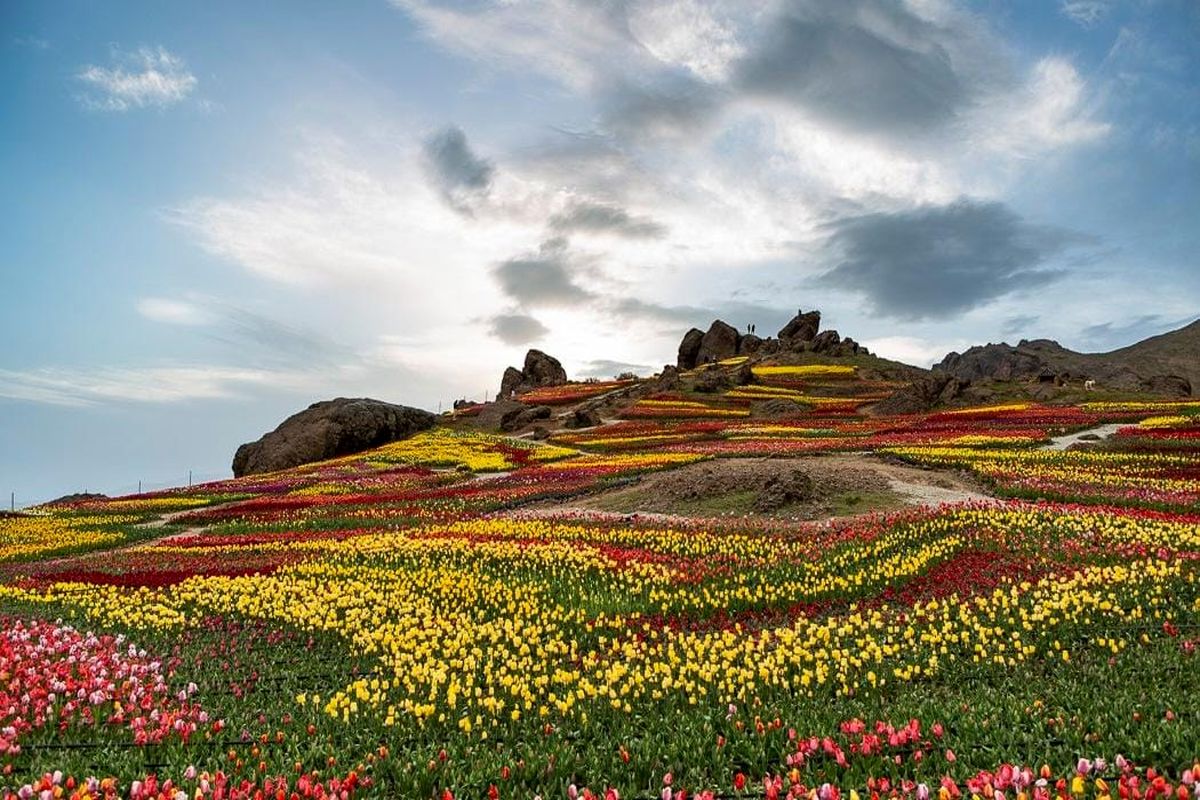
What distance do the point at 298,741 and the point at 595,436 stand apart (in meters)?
60.4

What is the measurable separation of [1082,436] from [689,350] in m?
115

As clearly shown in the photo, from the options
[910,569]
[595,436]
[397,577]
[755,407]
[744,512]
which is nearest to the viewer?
[910,569]

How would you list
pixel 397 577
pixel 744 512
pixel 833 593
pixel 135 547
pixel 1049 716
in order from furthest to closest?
pixel 135 547
pixel 744 512
pixel 397 577
pixel 833 593
pixel 1049 716

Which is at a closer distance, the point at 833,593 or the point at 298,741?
the point at 298,741

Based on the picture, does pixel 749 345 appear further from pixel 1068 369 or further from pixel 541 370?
pixel 1068 369

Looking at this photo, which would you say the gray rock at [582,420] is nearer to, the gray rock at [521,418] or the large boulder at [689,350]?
the gray rock at [521,418]

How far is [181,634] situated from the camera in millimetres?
12562

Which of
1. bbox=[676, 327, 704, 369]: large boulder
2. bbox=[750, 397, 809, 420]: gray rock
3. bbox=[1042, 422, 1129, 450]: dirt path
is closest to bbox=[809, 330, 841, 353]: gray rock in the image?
bbox=[676, 327, 704, 369]: large boulder

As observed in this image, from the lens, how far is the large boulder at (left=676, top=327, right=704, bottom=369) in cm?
16062

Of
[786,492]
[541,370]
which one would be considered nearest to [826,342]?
[541,370]

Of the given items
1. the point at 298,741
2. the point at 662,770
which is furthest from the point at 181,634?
the point at 662,770

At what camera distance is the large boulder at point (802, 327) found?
529ft

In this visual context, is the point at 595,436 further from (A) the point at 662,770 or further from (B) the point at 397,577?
(A) the point at 662,770

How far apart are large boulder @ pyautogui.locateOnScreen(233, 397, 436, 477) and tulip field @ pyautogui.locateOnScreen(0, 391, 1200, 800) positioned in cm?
4540
